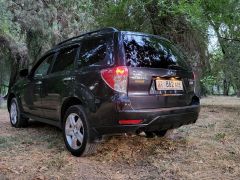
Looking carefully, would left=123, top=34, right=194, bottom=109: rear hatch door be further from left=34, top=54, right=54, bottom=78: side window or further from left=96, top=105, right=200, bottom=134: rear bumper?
left=34, top=54, right=54, bottom=78: side window

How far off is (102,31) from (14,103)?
3455 mm

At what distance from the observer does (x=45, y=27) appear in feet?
54.5

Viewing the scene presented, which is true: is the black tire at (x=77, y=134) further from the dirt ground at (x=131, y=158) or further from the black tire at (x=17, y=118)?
the black tire at (x=17, y=118)

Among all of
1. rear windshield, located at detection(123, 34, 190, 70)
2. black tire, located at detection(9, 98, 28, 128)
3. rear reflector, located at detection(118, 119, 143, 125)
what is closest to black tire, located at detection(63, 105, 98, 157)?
rear reflector, located at detection(118, 119, 143, 125)

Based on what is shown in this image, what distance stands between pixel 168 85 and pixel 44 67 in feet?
8.70

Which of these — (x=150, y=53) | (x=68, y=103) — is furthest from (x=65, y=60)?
(x=150, y=53)

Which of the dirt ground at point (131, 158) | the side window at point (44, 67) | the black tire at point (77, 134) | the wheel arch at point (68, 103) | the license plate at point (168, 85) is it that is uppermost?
the side window at point (44, 67)

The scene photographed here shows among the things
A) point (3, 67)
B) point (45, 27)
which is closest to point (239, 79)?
point (45, 27)

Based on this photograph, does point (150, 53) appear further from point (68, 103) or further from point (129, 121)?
point (68, 103)

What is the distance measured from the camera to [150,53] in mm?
5074

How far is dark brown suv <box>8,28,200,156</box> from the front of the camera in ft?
15.0

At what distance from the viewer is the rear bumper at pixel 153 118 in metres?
4.56

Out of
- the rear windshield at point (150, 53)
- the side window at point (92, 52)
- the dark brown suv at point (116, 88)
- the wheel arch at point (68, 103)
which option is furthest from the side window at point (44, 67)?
the rear windshield at point (150, 53)

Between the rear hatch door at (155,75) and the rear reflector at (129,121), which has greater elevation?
the rear hatch door at (155,75)
